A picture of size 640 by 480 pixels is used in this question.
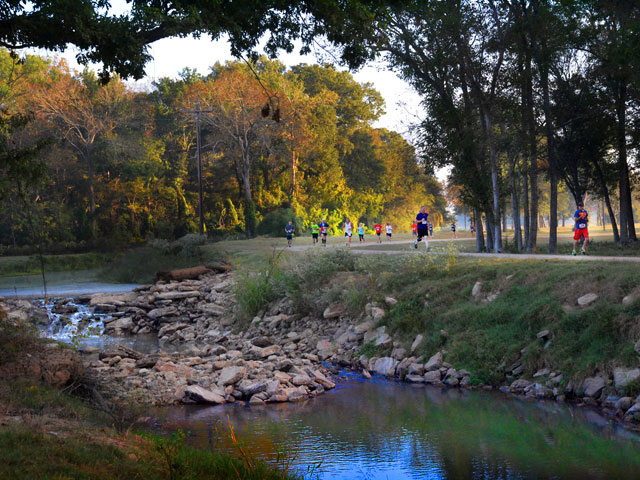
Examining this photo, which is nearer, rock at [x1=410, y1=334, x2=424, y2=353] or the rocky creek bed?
the rocky creek bed

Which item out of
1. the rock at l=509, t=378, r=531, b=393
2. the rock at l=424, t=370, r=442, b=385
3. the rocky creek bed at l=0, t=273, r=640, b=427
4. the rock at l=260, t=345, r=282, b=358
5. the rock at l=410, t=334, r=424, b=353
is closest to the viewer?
the rocky creek bed at l=0, t=273, r=640, b=427

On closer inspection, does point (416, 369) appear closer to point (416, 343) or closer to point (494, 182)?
point (416, 343)

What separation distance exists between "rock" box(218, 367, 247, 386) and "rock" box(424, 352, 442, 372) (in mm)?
3858

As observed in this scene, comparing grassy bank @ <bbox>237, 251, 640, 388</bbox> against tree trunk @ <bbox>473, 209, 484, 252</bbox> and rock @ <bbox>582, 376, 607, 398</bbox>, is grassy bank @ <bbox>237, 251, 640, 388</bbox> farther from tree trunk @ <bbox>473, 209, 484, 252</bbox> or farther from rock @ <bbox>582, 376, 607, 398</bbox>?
tree trunk @ <bbox>473, 209, 484, 252</bbox>

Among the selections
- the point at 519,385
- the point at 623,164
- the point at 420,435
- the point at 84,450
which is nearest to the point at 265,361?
the point at 420,435

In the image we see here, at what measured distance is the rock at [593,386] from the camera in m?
11.1

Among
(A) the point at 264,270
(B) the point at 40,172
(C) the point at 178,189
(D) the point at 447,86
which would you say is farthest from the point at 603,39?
(C) the point at 178,189

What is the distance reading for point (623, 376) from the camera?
35.6ft

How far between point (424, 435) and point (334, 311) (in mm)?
8111

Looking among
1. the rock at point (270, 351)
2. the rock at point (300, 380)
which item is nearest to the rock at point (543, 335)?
the rock at point (300, 380)

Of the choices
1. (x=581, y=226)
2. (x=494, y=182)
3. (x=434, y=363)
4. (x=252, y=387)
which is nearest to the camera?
(x=252, y=387)

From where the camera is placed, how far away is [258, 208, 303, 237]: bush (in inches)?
1933

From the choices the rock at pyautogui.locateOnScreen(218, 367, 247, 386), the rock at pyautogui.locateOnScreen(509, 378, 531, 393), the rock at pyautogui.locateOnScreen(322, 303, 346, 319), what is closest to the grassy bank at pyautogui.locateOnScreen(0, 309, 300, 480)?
the rock at pyautogui.locateOnScreen(218, 367, 247, 386)

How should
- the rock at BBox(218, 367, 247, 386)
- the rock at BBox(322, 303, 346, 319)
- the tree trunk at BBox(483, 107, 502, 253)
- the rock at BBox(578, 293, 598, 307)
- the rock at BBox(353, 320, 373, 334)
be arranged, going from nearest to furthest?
1. the rock at BBox(218, 367, 247, 386)
2. the rock at BBox(578, 293, 598, 307)
3. the rock at BBox(353, 320, 373, 334)
4. the rock at BBox(322, 303, 346, 319)
5. the tree trunk at BBox(483, 107, 502, 253)
